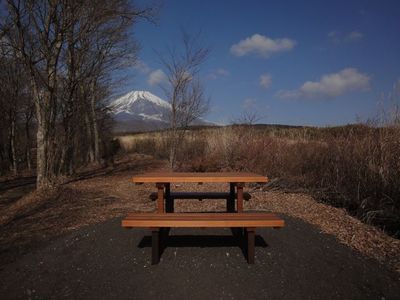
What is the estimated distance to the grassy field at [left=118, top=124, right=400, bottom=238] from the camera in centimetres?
659

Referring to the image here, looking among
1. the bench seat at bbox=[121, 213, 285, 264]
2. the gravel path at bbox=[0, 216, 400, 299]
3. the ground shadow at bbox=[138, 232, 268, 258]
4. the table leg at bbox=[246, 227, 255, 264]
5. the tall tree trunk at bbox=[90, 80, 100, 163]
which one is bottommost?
the gravel path at bbox=[0, 216, 400, 299]

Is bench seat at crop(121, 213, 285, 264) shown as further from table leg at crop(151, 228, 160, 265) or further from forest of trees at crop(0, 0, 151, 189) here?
forest of trees at crop(0, 0, 151, 189)

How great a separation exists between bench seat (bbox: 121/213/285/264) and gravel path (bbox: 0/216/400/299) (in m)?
0.26

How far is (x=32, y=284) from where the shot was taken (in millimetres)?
3691

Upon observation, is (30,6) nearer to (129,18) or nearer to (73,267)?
(129,18)

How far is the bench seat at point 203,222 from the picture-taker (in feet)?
12.1

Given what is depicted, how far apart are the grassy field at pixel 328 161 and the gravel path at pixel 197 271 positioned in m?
2.23

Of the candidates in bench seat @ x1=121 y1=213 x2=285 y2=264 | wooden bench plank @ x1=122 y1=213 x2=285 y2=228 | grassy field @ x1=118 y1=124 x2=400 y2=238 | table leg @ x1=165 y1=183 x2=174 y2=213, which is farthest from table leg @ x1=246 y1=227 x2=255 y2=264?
grassy field @ x1=118 y1=124 x2=400 y2=238

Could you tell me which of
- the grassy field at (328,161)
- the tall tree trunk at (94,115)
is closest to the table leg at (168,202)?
the grassy field at (328,161)

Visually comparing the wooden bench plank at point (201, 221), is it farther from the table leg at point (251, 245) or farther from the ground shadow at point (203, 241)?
the ground shadow at point (203, 241)

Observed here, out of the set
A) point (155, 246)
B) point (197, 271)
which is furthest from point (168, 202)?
point (197, 271)

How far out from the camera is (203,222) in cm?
370

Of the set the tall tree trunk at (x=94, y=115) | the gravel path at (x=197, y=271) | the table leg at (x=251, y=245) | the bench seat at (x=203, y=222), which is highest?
the tall tree trunk at (x=94, y=115)

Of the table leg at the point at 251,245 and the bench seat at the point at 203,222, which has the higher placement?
the bench seat at the point at 203,222
